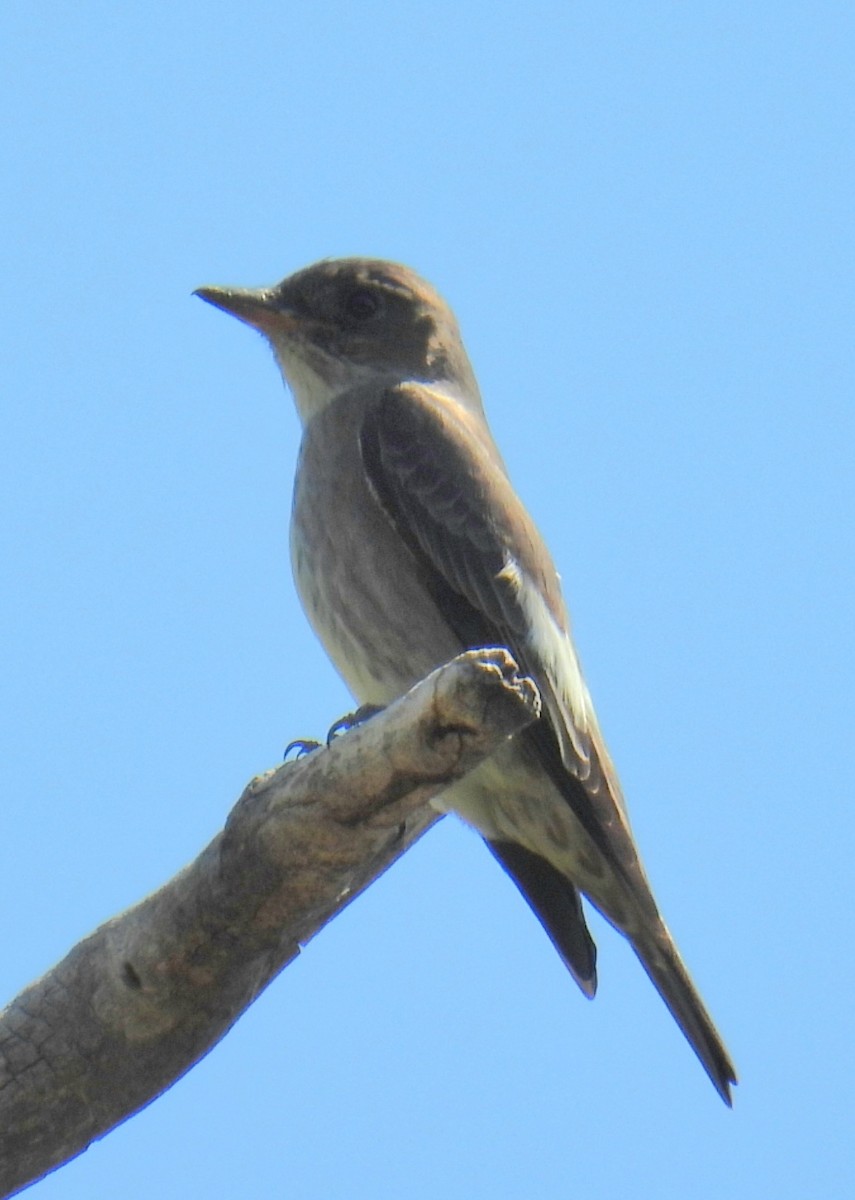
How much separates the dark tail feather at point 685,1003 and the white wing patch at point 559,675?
73cm

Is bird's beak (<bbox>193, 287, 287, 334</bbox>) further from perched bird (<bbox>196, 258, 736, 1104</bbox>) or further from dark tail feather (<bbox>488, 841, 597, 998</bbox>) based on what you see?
dark tail feather (<bbox>488, 841, 597, 998</bbox>)

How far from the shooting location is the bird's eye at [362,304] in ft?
25.2

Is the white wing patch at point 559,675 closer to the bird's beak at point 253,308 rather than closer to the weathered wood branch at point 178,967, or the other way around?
the weathered wood branch at point 178,967

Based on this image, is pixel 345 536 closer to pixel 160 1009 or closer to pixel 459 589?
pixel 459 589

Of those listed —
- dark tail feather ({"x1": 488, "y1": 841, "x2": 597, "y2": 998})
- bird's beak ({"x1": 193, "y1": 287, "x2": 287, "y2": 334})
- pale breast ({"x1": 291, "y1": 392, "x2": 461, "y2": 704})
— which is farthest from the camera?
bird's beak ({"x1": 193, "y1": 287, "x2": 287, "y2": 334})

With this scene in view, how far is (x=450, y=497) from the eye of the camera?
21.8ft

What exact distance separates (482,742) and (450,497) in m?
2.27

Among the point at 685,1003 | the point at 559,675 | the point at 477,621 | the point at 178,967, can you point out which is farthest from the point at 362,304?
the point at 178,967

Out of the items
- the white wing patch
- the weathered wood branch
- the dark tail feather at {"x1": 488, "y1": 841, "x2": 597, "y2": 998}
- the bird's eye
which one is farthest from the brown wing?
the weathered wood branch

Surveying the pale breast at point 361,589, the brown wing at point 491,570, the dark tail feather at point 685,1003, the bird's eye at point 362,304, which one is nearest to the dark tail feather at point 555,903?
the dark tail feather at point 685,1003

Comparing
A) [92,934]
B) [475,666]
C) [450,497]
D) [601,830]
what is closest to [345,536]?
[450,497]

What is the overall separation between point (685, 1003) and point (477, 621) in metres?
1.54

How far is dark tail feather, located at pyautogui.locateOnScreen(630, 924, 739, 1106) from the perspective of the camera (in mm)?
6145

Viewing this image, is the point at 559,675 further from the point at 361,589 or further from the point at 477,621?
the point at 361,589
